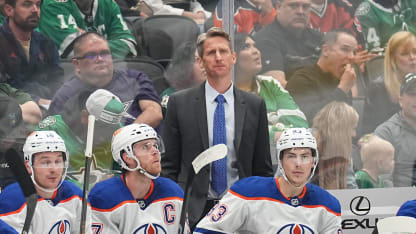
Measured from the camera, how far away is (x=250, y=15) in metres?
6.61

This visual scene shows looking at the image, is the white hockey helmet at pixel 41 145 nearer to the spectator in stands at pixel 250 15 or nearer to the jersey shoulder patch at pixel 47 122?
the jersey shoulder patch at pixel 47 122

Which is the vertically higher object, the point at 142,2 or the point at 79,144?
the point at 142,2

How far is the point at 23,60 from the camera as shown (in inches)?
242

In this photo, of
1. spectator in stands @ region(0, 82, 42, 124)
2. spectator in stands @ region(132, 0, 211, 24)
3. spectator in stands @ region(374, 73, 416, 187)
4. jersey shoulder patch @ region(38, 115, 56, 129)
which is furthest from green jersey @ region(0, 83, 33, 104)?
spectator in stands @ region(374, 73, 416, 187)

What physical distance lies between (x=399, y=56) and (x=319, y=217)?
218cm

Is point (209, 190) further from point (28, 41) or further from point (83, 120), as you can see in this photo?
point (28, 41)

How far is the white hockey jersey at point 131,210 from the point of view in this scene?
5109mm

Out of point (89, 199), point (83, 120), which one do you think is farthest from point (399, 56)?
point (89, 199)

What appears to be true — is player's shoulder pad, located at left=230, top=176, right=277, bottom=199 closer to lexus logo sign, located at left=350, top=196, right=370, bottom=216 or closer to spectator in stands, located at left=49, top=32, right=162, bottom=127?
spectator in stands, located at left=49, top=32, right=162, bottom=127

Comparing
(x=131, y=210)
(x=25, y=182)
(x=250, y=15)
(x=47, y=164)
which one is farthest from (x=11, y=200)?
(x=250, y=15)

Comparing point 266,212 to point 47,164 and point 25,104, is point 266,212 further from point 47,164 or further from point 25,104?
point 25,104

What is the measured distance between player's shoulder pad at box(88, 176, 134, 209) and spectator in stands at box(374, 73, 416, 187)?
2.42m

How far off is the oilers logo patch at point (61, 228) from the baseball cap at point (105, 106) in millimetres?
1291

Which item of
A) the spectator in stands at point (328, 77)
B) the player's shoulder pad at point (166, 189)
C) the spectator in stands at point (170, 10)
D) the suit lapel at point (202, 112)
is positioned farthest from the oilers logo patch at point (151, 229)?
the spectator in stands at point (328, 77)
